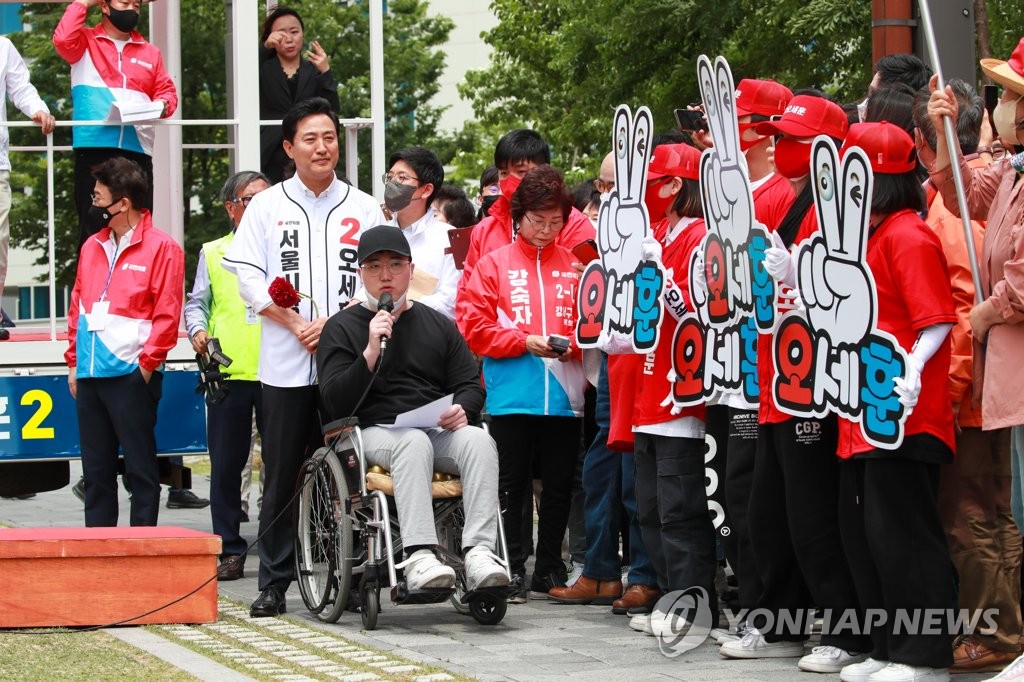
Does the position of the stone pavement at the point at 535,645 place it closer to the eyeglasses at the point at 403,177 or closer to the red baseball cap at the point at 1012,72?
the red baseball cap at the point at 1012,72

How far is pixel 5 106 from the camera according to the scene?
10195mm

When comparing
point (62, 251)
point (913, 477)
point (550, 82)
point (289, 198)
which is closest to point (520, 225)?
point (289, 198)

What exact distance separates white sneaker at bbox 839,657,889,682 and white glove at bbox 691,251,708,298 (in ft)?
5.62

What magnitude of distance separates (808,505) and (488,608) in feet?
5.83

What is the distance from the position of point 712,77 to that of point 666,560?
2.03 meters

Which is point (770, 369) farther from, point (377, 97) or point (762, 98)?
point (377, 97)

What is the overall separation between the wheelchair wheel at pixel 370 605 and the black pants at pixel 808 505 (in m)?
1.82

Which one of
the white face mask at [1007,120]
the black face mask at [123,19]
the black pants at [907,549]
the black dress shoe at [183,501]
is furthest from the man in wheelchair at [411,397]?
the black dress shoe at [183,501]

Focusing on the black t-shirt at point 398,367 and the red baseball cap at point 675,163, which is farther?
the black t-shirt at point 398,367

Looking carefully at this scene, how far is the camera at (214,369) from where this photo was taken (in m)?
8.80

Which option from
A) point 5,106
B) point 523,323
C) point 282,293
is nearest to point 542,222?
point 523,323

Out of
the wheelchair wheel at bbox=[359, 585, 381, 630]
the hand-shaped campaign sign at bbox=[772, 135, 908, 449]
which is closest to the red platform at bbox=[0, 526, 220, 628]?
the wheelchair wheel at bbox=[359, 585, 381, 630]

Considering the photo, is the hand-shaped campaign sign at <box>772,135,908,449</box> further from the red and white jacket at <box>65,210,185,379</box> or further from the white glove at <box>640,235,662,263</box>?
the red and white jacket at <box>65,210,185,379</box>

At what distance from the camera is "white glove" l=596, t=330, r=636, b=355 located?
23.3 ft
